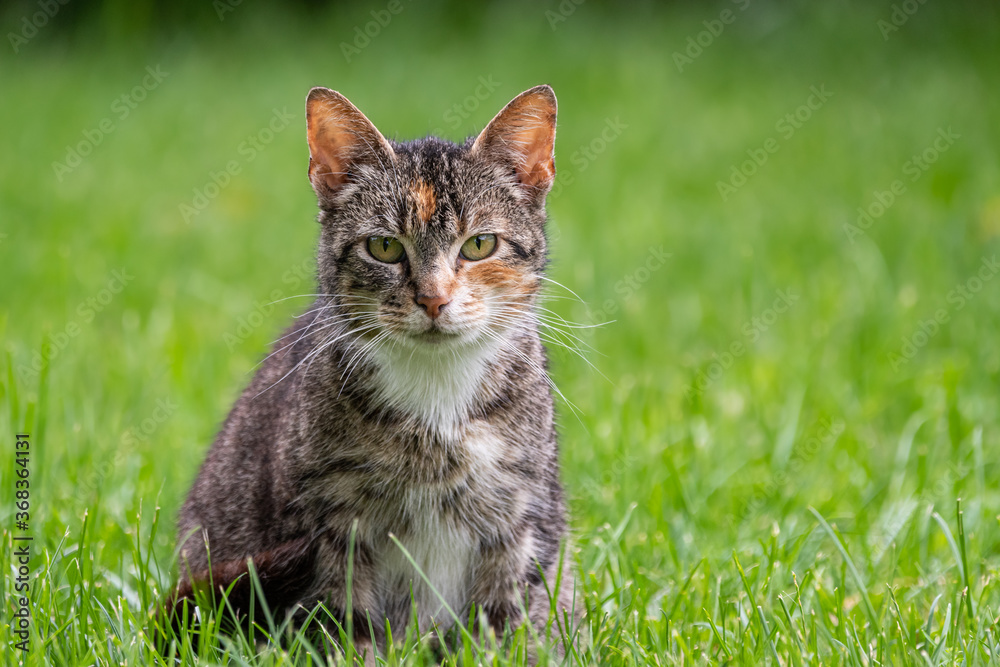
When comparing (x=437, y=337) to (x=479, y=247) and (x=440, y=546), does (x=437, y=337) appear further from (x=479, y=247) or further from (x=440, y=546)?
(x=440, y=546)

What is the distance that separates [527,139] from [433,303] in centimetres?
57

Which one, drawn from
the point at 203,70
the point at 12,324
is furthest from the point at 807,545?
the point at 203,70

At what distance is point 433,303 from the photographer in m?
Result: 2.50

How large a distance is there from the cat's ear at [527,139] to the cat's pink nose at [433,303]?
18.8 inches

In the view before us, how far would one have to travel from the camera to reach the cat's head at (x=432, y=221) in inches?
101

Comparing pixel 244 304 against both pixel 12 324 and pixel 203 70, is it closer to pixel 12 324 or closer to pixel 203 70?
pixel 12 324

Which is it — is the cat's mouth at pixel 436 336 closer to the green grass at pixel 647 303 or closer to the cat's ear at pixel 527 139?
the cat's ear at pixel 527 139

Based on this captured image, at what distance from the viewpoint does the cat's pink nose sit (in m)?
2.50

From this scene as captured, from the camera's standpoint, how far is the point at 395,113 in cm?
739

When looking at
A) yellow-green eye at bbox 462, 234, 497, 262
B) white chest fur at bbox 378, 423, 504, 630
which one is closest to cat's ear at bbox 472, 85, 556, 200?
yellow-green eye at bbox 462, 234, 497, 262

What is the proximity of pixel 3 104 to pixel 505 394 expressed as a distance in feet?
20.6

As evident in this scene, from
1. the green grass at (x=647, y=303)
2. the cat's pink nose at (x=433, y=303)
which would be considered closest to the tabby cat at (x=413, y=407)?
the cat's pink nose at (x=433, y=303)

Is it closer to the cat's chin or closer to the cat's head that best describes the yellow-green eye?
the cat's head

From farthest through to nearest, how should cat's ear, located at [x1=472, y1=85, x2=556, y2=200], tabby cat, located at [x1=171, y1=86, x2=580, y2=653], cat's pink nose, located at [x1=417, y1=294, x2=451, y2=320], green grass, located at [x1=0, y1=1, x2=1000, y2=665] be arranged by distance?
green grass, located at [x1=0, y1=1, x2=1000, y2=665]
cat's ear, located at [x1=472, y1=85, x2=556, y2=200]
tabby cat, located at [x1=171, y1=86, x2=580, y2=653]
cat's pink nose, located at [x1=417, y1=294, x2=451, y2=320]
